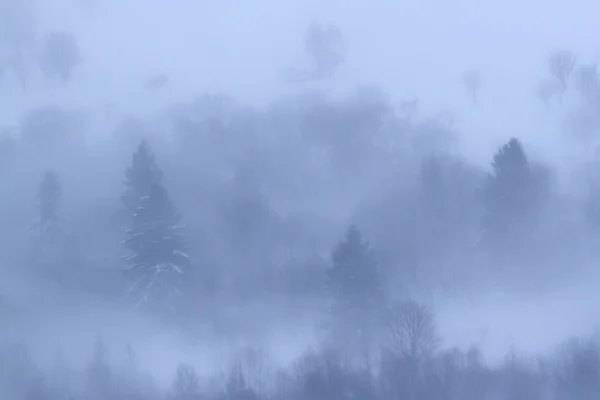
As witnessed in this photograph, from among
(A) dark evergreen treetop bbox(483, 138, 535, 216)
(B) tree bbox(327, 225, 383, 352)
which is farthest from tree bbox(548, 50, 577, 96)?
(B) tree bbox(327, 225, 383, 352)

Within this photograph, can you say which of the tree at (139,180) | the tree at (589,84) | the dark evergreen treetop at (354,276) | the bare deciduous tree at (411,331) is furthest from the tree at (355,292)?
the tree at (589,84)

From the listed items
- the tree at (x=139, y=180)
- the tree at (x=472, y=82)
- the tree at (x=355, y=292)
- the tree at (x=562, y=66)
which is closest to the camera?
the tree at (x=355, y=292)

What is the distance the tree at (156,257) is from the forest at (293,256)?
0.12 meters

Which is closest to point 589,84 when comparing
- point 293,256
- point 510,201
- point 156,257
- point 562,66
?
point 562,66

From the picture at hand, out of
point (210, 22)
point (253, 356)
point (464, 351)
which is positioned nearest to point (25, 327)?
point (253, 356)

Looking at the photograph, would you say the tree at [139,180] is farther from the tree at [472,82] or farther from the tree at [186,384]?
the tree at [472,82]

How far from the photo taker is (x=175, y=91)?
82.1 meters

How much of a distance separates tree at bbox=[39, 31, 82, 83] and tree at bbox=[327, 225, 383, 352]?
47972 mm

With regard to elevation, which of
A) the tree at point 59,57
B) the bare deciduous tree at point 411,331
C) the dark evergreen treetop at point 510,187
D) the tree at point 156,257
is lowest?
the bare deciduous tree at point 411,331

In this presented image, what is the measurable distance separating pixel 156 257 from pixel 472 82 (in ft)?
154

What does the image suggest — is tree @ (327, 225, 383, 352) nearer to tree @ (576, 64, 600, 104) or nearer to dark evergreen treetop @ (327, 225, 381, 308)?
dark evergreen treetop @ (327, 225, 381, 308)

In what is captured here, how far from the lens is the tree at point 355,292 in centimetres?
4619

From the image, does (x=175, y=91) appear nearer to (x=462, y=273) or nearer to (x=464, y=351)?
(x=462, y=273)

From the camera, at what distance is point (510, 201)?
52.0 meters
